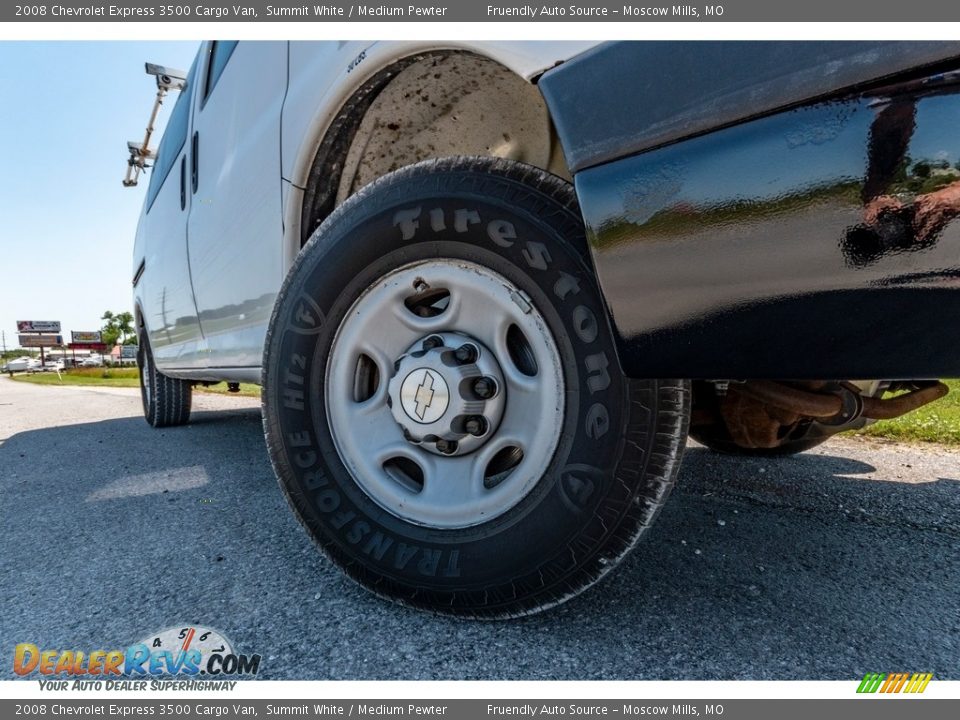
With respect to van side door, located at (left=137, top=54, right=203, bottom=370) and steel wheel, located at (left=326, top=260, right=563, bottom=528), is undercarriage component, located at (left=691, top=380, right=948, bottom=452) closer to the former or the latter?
steel wheel, located at (left=326, top=260, right=563, bottom=528)

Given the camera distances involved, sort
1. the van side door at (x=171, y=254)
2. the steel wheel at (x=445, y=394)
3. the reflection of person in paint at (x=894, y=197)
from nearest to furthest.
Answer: the reflection of person in paint at (x=894, y=197) → the steel wheel at (x=445, y=394) → the van side door at (x=171, y=254)

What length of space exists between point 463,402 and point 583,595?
20.2 inches

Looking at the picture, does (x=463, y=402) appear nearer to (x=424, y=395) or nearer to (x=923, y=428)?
(x=424, y=395)

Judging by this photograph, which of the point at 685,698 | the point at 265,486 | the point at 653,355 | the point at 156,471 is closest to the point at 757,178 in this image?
the point at 653,355

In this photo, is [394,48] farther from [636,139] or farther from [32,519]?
[32,519]

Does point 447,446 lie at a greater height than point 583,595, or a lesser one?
greater

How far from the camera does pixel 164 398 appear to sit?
14.7 ft

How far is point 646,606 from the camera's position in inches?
47.3

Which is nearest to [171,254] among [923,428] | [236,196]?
[236,196]

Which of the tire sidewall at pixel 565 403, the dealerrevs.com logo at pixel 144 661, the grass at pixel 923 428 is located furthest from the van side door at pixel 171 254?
the grass at pixel 923 428

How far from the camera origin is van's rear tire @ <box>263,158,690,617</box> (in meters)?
1.03

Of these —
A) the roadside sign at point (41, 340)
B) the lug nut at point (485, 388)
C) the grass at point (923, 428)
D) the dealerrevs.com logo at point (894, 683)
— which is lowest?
the roadside sign at point (41, 340)

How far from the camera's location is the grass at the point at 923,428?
10.7 ft

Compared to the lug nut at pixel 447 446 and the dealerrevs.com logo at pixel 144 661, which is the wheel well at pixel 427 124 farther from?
the dealerrevs.com logo at pixel 144 661
